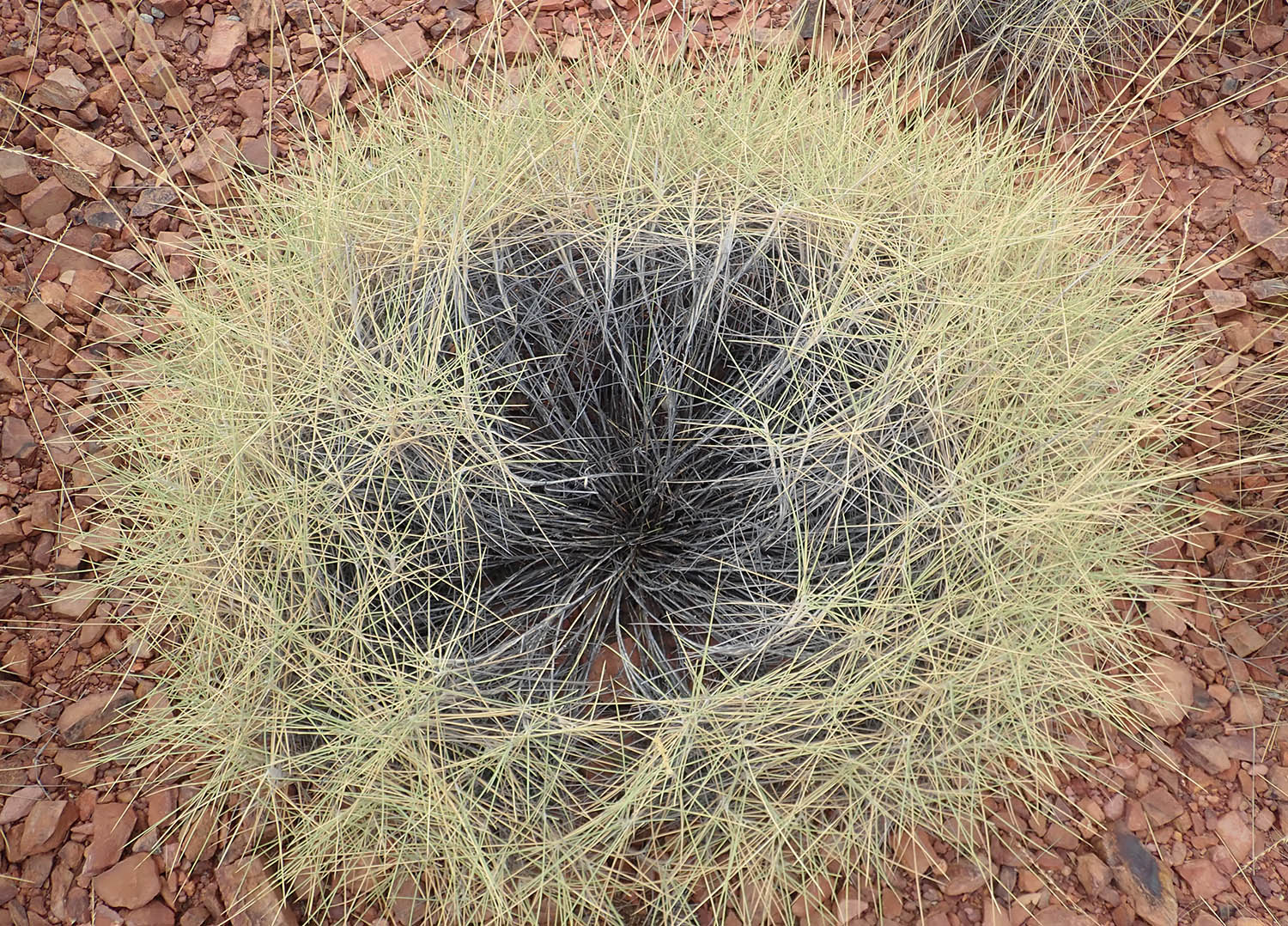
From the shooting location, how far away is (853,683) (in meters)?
0.91

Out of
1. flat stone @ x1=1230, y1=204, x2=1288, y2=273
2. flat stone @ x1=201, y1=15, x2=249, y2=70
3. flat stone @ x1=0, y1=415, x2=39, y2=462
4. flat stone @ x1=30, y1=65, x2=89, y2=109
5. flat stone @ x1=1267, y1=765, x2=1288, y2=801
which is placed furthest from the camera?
flat stone @ x1=201, y1=15, x2=249, y2=70

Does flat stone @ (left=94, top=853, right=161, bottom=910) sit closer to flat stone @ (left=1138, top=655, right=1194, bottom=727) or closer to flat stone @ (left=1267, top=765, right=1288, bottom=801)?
flat stone @ (left=1138, top=655, right=1194, bottom=727)

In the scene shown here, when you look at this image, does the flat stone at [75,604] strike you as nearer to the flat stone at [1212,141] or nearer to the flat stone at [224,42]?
the flat stone at [224,42]

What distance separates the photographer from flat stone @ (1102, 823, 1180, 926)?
117cm

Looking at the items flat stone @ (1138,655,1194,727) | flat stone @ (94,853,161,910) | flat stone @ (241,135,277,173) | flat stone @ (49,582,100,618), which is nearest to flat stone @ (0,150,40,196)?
flat stone @ (241,135,277,173)

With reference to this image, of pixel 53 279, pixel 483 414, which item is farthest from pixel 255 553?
pixel 53 279

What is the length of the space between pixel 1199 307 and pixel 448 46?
4.94 feet

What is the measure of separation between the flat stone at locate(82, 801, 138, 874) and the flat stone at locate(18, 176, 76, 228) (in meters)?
1.04

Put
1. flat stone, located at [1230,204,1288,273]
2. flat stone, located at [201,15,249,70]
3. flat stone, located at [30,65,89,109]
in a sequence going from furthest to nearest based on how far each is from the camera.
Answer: flat stone, located at [201,15,249,70], flat stone, located at [30,65,89,109], flat stone, located at [1230,204,1288,273]

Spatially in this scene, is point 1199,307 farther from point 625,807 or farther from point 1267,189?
point 625,807

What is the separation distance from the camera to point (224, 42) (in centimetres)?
178

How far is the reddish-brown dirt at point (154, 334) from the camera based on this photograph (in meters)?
1.20

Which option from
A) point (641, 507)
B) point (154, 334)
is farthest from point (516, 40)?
point (641, 507)

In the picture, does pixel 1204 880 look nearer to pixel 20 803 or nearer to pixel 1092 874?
pixel 1092 874
